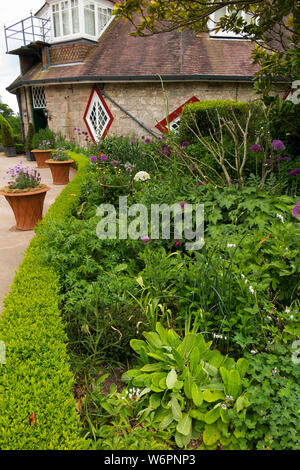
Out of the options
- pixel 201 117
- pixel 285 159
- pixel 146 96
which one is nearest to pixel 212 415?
pixel 285 159

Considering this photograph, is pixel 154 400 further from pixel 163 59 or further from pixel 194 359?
pixel 163 59

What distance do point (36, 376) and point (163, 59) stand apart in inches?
485

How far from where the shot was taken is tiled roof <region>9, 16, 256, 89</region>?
11.6 metres

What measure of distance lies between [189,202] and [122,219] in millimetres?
844

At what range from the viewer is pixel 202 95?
11734mm

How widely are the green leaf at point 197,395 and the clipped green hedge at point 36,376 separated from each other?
65cm

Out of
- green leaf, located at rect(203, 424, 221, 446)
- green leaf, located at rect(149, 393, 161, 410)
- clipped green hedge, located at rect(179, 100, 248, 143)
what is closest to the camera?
green leaf, located at rect(203, 424, 221, 446)

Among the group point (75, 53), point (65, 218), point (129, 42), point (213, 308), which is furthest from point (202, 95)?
point (213, 308)

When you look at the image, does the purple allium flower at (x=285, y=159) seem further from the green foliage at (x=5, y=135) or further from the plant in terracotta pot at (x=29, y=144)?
the green foliage at (x=5, y=135)

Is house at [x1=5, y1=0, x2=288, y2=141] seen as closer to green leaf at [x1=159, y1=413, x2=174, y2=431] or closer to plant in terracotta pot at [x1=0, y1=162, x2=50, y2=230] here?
plant in terracotta pot at [x1=0, y1=162, x2=50, y2=230]

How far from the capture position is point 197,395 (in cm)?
202

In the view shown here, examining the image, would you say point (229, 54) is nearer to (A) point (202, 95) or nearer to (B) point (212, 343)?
(A) point (202, 95)

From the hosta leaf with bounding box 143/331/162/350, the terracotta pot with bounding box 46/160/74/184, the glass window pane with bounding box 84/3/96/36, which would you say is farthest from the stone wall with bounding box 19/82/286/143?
the hosta leaf with bounding box 143/331/162/350

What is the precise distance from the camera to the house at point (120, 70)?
38.4 feet
